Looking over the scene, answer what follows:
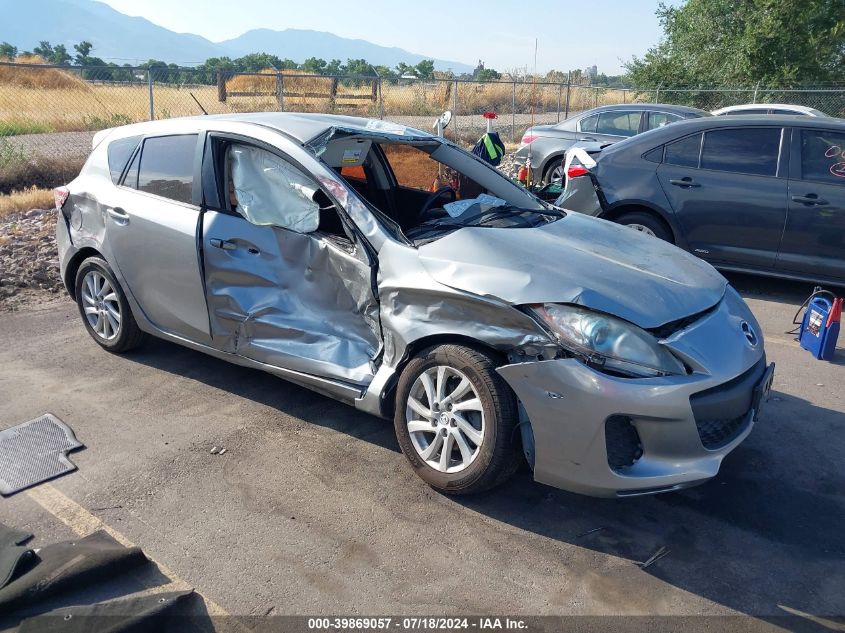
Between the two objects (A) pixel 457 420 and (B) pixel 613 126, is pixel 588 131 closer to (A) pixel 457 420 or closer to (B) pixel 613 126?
(B) pixel 613 126

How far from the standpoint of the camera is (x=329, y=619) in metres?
2.80

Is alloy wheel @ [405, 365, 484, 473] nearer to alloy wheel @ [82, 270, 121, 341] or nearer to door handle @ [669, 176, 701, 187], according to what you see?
alloy wheel @ [82, 270, 121, 341]

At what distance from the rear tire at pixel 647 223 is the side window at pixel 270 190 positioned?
13.5 ft

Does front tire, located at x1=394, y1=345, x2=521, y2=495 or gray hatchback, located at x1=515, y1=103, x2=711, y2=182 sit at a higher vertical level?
gray hatchback, located at x1=515, y1=103, x2=711, y2=182

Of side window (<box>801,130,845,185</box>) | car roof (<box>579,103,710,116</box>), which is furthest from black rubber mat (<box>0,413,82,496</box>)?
car roof (<box>579,103,710,116</box>)

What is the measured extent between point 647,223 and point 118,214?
4926 millimetres

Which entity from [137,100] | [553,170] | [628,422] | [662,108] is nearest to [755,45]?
[662,108]

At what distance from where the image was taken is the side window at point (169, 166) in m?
4.64

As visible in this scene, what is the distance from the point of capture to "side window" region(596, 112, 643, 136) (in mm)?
12070

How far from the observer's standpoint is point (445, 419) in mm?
3502

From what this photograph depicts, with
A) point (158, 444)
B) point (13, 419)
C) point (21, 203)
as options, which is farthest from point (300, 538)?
point (21, 203)

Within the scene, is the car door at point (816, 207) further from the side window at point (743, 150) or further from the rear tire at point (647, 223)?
the rear tire at point (647, 223)

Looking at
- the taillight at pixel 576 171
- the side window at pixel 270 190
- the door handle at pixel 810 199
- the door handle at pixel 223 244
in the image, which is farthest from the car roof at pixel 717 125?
the door handle at pixel 223 244

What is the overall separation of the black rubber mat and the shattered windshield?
223 centimetres
